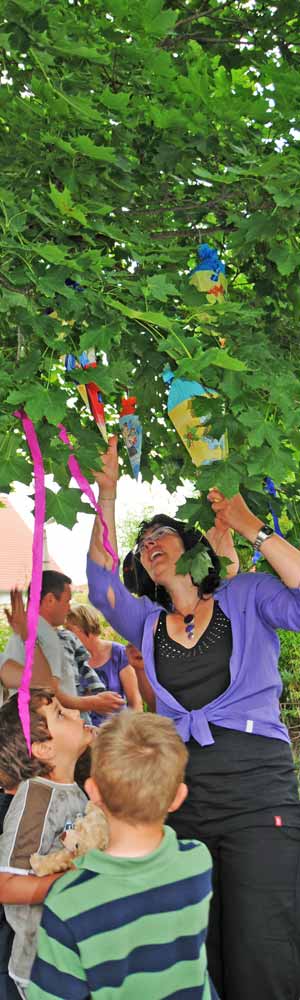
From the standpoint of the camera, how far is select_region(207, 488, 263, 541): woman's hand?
232 centimetres

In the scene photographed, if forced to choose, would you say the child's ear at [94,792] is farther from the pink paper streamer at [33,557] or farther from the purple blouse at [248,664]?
the purple blouse at [248,664]

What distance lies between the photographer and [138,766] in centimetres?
174

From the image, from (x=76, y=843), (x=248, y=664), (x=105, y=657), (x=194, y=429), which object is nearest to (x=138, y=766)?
(x=76, y=843)

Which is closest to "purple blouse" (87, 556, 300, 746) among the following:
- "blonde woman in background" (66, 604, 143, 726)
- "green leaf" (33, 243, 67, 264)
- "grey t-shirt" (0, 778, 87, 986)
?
"grey t-shirt" (0, 778, 87, 986)

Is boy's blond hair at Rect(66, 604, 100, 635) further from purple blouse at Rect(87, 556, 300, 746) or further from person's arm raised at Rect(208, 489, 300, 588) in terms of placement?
person's arm raised at Rect(208, 489, 300, 588)

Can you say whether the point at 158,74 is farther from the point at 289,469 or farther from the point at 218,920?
the point at 218,920

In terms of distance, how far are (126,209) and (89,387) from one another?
47 centimetres

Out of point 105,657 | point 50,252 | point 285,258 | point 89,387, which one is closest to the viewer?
point 50,252

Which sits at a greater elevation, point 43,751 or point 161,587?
point 161,587

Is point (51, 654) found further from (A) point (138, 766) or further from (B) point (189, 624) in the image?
(A) point (138, 766)

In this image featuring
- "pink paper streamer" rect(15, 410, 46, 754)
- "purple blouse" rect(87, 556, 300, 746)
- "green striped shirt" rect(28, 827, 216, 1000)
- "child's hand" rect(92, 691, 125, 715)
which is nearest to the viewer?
"green striped shirt" rect(28, 827, 216, 1000)

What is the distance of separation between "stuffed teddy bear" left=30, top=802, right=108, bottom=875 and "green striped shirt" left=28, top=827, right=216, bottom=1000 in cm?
42

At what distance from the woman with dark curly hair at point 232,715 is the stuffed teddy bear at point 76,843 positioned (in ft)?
0.65

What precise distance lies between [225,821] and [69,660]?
1883 millimetres
